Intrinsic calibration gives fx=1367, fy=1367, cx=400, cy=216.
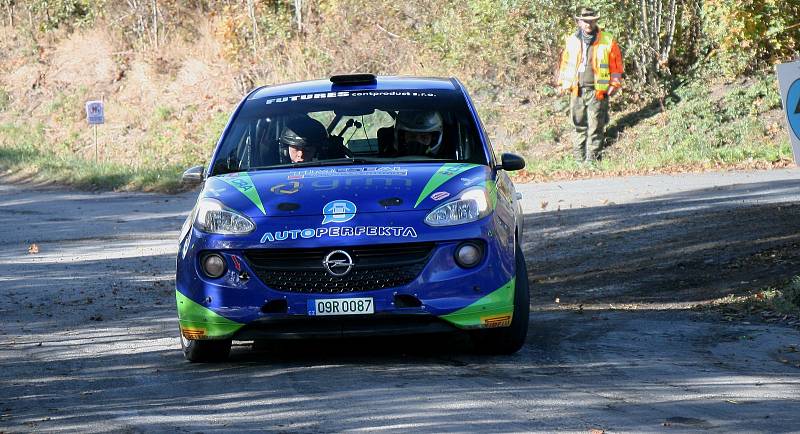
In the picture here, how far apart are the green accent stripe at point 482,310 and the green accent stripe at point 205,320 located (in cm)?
122

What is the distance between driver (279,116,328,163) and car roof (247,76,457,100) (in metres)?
0.41

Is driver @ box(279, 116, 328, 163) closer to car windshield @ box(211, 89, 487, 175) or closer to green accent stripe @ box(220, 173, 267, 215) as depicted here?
car windshield @ box(211, 89, 487, 175)

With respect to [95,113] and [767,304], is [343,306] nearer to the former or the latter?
[767,304]

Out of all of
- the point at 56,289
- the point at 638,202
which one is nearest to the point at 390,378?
the point at 56,289

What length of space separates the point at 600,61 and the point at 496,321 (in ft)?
49.8

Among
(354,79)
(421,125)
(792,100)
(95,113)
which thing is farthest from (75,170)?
(792,100)

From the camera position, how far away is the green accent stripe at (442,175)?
7.86m

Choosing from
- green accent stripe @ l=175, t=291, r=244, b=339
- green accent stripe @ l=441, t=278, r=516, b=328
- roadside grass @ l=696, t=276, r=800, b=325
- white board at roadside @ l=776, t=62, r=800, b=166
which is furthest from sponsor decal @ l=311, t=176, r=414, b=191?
roadside grass @ l=696, t=276, r=800, b=325

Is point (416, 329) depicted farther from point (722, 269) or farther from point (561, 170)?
point (561, 170)

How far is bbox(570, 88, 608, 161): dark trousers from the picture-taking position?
22.5 meters

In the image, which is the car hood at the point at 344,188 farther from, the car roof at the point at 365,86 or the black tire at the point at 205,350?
the car roof at the point at 365,86

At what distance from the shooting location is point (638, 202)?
677 inches

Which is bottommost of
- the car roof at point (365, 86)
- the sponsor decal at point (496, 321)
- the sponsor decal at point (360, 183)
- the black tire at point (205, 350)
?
the black tire at point (205, 350)

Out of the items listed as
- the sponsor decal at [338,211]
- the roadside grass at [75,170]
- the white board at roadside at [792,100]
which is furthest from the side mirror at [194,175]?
the roadside grass at [75,170]
